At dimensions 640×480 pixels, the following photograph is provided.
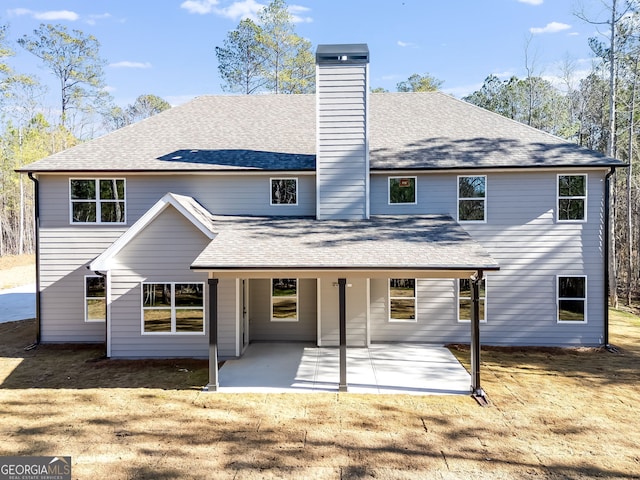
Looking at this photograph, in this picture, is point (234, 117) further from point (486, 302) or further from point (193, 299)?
point (486, 302)

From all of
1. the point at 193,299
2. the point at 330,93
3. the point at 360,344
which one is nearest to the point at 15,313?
the point at 193,299

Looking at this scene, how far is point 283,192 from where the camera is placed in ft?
40.7

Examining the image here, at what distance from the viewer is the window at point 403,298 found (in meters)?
12.3

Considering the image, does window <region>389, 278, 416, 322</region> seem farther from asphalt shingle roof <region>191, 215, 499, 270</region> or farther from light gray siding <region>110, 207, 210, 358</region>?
light gray siding <region>110, 207, 210, 358</region>

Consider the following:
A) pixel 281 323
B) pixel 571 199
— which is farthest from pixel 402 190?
pixel 281 323

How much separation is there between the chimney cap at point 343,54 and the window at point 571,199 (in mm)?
6878

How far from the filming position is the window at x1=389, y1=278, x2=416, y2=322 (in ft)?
40.2

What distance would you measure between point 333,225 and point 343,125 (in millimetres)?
2946

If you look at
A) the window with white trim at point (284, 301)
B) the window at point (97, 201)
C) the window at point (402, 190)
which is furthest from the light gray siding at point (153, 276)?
the window at point (402, 190)

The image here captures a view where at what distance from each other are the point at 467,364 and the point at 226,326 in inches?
252

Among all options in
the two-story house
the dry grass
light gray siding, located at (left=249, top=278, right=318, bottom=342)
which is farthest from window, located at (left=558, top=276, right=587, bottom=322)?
the dry grass

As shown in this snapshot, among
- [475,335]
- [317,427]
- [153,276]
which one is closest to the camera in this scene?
[317,427]

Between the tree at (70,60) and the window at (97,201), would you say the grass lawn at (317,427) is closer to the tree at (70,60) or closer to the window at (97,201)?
the window at (97,201)

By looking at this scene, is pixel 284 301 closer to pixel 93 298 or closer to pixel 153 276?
pixel 153 276
